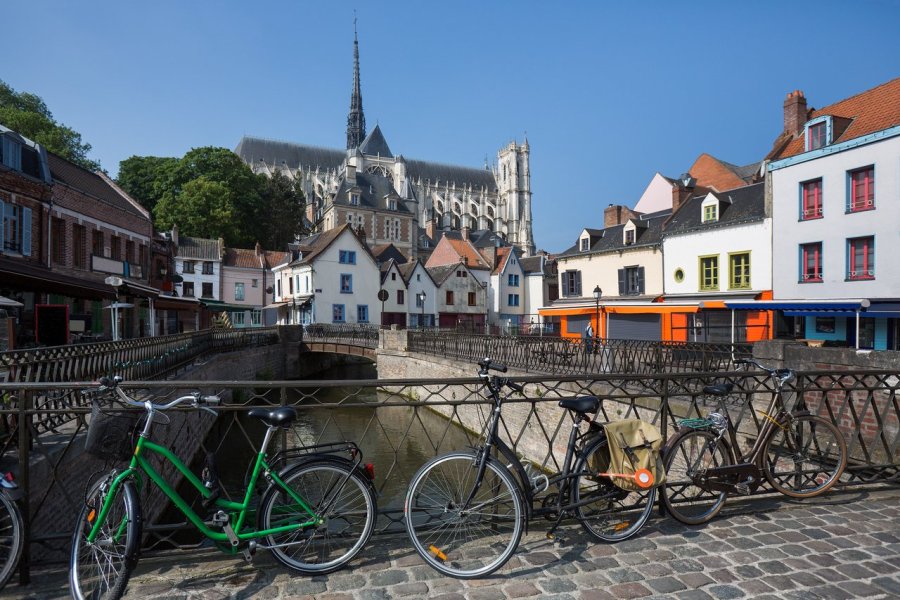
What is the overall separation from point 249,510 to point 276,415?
28.6 inches

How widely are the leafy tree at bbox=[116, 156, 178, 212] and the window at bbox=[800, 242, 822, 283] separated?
5529cm

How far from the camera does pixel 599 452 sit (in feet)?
13.6

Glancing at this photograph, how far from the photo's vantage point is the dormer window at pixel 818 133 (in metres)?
21.7

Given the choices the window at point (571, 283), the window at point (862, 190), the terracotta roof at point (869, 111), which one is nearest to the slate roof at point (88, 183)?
the window at point (571, 283)

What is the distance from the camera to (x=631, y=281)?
3088 centimetres

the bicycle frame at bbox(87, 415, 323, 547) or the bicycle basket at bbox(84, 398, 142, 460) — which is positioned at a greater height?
the bicycle basket at bbox(84, 398, 142, 460)

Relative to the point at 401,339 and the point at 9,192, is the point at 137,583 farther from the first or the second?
the point at 401,339

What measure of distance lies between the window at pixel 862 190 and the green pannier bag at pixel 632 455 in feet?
70.1

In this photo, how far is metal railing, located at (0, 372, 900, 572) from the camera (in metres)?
3.96

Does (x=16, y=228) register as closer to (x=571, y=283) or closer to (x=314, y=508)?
(x=314, y=508)

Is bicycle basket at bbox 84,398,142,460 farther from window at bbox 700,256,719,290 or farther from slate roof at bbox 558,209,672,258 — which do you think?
slate roof at bbox 558,209,672,258

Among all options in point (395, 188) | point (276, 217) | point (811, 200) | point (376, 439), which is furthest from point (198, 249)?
point (395, 188)

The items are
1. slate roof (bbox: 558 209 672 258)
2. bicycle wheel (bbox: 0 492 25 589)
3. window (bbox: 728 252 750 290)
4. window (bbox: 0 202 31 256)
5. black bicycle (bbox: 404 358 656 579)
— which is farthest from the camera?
slate roof (bbox: 558 209 672 258)

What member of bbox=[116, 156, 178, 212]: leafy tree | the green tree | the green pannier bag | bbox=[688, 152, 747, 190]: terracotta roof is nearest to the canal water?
the green pannier bag
